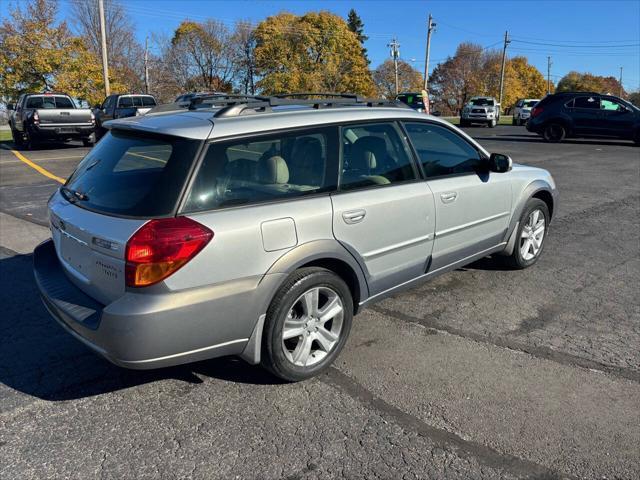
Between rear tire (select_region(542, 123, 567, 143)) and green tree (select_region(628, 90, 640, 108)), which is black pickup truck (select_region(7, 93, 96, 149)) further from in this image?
green tree (select_region(628, 90, 640, 108))

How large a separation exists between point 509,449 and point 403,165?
6.75 feet

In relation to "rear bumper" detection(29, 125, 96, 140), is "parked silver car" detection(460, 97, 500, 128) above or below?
above

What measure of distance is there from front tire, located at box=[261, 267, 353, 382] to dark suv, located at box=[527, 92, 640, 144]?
19719 millimetres

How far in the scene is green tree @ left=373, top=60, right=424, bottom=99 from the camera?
67.9 meters

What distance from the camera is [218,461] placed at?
270 cm

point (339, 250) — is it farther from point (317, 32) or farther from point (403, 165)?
point (317, 32)

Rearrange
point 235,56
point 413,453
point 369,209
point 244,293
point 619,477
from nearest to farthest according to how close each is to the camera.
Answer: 1. point 619,477
2. point 413,453
3. point 244,293
4. point 369,209
5. point 235,56

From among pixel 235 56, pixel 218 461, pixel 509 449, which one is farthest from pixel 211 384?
pixel 235 56

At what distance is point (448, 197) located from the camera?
4.24 meters

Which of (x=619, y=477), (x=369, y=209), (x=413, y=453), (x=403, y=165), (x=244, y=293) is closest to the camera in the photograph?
(x=619, y=477)

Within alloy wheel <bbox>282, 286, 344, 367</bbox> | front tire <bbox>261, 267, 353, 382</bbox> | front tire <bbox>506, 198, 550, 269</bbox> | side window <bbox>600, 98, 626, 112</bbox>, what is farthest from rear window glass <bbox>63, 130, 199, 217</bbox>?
side window <bbox>600, 98, 626, 112</bbox>

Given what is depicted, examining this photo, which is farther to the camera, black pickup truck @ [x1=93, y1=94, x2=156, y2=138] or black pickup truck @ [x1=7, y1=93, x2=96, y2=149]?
black pickup truck @ [x1=93, y1=94, x2=156, y2=138]

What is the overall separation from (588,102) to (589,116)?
19.7 inches

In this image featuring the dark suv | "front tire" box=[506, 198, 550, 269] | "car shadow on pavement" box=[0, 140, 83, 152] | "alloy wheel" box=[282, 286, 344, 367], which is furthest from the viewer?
"car shadow on pavement" box=[0, 140, 83, 152]
